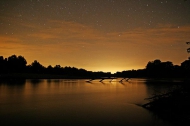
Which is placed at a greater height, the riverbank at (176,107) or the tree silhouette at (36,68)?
the tree silhouette at (36,68)

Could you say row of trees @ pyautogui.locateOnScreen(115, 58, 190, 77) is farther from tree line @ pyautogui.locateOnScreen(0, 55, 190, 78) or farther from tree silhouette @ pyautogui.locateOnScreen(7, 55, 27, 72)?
tree silhouette @ pyautogui.locateOnScreen(7, 55, 27, 72)

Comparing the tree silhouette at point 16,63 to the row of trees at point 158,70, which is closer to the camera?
the tree silhouette at point 16,63

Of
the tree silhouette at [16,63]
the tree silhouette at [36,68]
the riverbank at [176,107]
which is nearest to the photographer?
the riverbank at [176,107]

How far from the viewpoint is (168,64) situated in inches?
5635

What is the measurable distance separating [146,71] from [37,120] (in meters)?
153

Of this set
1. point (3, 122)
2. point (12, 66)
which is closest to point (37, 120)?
point (3, 122)

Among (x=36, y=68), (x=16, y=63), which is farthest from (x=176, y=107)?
(x=36, y=68)

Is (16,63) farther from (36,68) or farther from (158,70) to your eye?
(158,70)

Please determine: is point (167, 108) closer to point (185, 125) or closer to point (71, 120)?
point (185, 125)

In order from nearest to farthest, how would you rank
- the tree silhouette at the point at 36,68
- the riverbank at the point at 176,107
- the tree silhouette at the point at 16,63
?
the riverbank at the point at 176,107, the tree silhouette at the point at 16,63, the tree silhouette at the point at 36,68

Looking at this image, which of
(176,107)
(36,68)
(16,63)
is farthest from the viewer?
(36,68)

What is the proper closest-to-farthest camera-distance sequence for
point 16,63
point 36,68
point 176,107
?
1. point 176,107
2. point 16,63
3. point 36,68

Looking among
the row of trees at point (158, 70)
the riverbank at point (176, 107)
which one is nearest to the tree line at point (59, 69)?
the row of trees at point (158, 70)

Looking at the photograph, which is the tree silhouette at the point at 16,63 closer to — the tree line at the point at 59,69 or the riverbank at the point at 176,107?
the tree line at the point at 59,69
